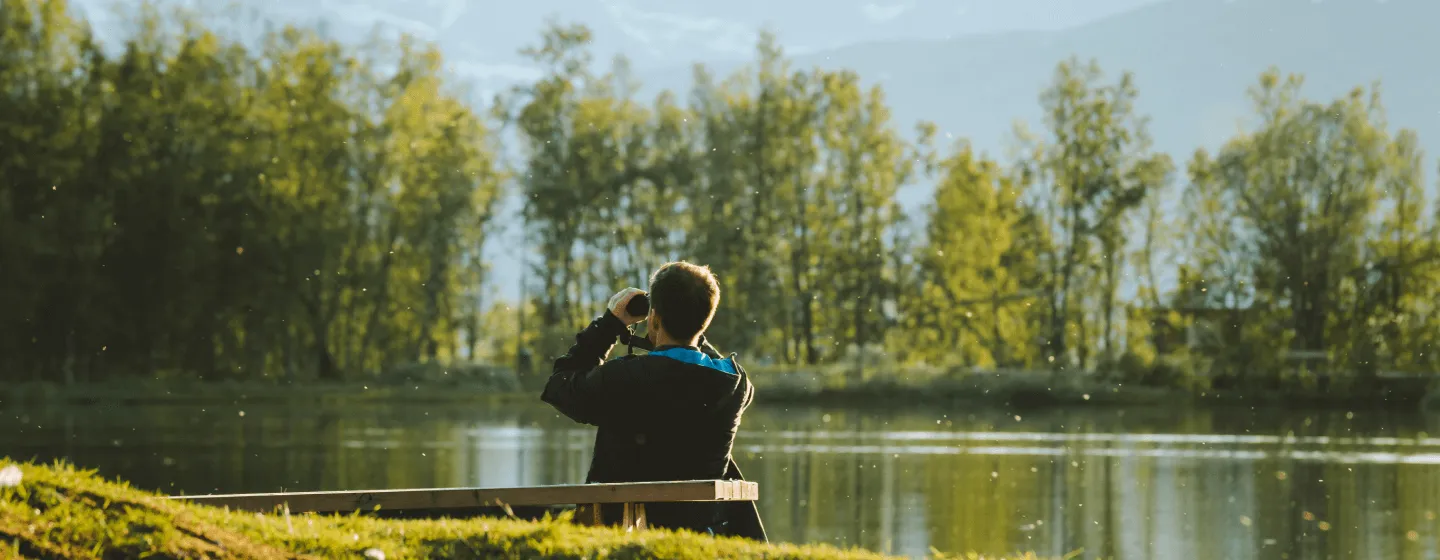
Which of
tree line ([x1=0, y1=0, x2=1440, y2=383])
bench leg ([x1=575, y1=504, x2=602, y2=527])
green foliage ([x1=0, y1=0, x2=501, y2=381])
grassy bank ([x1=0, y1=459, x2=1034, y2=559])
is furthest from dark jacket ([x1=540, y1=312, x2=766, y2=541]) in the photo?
green foliage ([x1=0, y1=0, x2=501, y2=381])

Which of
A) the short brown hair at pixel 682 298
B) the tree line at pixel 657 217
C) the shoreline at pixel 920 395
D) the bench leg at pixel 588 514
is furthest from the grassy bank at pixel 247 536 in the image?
the tree line at pixel 657 217

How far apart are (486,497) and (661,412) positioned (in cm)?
63

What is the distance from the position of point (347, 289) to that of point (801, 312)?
14.3 m

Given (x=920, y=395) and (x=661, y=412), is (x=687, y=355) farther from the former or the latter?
(x=920, y=395)

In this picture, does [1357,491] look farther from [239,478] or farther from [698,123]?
[698,123]

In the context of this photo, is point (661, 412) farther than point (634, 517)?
No

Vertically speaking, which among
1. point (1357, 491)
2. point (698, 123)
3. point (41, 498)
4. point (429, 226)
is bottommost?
point (1357, 491)

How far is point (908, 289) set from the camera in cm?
5444

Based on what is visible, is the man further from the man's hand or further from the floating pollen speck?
the floating pollen speck

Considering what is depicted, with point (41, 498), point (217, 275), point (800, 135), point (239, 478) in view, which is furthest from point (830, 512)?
point (800, 135)

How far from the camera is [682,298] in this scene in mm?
5043

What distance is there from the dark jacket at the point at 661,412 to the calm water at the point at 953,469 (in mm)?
7376

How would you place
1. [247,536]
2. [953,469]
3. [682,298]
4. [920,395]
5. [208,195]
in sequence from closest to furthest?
[247,536] → [682,298] → [953,469] → [920,395] → [208,195]

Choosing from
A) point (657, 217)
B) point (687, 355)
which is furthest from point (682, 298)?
point (657, 217)
